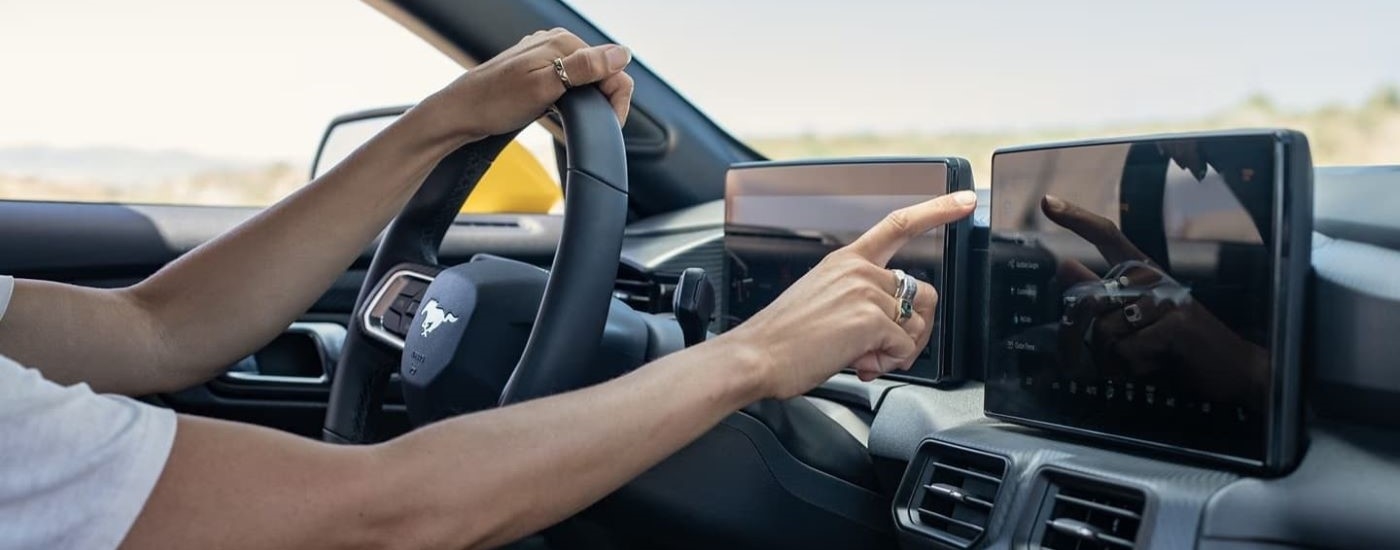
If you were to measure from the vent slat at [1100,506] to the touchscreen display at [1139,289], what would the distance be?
0.09 meters

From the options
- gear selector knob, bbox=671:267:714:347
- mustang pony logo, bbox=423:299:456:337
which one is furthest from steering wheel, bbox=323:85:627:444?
gear selector knob, bbox=671:267:714:347

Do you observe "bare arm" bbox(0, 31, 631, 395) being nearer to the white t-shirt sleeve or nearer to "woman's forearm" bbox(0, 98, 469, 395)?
"woman's forearm" bbox(0, 98, 469, 395)

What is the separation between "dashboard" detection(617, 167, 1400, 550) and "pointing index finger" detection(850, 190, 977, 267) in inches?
9.2

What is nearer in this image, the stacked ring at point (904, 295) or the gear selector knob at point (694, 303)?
the stacked ring at point (904, 295)

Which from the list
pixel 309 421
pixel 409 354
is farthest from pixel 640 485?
pixel 309 421

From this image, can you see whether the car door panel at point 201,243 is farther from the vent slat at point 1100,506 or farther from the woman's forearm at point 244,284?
the vent slat at point 1100,506

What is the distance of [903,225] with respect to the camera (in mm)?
1186

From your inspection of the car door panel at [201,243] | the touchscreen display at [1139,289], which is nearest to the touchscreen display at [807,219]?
the touchscreen display at [1139,289]

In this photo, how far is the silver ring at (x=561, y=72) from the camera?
4.05 ft

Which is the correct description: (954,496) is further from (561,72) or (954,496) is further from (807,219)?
(561,72)

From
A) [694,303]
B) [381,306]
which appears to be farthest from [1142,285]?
[381,306]

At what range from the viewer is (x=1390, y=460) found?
44.0 inches

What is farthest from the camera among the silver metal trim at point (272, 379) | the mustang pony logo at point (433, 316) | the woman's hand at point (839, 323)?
the silver metal trim at point (272, 379)

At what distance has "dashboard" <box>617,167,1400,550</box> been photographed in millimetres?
1083
